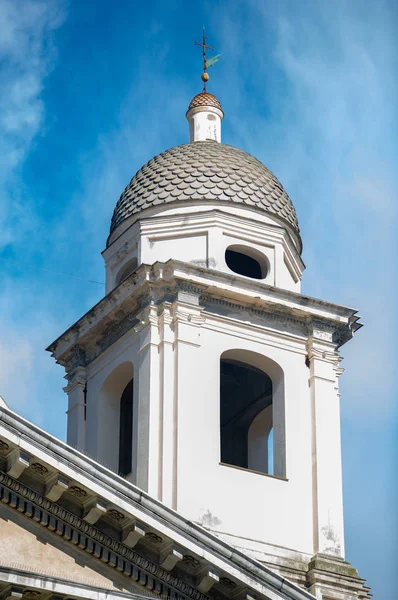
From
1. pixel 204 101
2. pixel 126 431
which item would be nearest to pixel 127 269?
pixel 126 431

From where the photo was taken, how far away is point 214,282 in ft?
140

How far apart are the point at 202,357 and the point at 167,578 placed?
12.9 meters

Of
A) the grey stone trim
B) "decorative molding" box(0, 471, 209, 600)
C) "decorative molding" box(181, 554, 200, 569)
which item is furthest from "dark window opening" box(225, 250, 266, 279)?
"decorative molding" box(0, 471, 209, 600)

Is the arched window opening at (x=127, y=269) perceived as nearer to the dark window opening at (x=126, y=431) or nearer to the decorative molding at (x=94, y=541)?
the dark window opening at (x=126, y=431)

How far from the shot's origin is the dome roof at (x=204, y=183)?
45344 mm

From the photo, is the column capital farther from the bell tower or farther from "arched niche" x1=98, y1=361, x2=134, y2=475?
"arched niche" x1=98, y1=361, x2=134, y2=475

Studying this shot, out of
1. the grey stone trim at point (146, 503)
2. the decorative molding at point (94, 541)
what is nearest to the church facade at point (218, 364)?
the decorative molding at point (94, 541)

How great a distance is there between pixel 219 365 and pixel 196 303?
1.52 metres

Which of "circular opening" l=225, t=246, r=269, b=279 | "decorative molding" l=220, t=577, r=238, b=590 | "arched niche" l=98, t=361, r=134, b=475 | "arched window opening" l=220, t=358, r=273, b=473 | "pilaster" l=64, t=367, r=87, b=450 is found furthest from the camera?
"arched window opening" l=220, t=358, r=273, b=473

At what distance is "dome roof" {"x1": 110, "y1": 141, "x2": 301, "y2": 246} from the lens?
45.3 meters

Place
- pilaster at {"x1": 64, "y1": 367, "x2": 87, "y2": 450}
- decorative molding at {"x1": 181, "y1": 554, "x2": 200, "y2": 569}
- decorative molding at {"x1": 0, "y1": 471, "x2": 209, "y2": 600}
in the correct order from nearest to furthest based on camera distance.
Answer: decorative molding at {"x1": 0, "y1": 471, "x2": 209, "y2": 600}, decorative molding at {"x1": 181, "y1": 554, "x2": 200, "y2": 569}, pilaster at {"x1": 64, "y1": 367, "x2": 87, "y2": 450}

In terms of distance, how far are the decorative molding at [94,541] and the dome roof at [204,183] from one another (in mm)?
16715

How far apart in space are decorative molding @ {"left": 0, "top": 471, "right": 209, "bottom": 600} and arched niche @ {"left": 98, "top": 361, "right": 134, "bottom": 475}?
13.6 meters

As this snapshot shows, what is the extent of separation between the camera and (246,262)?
4550cm
